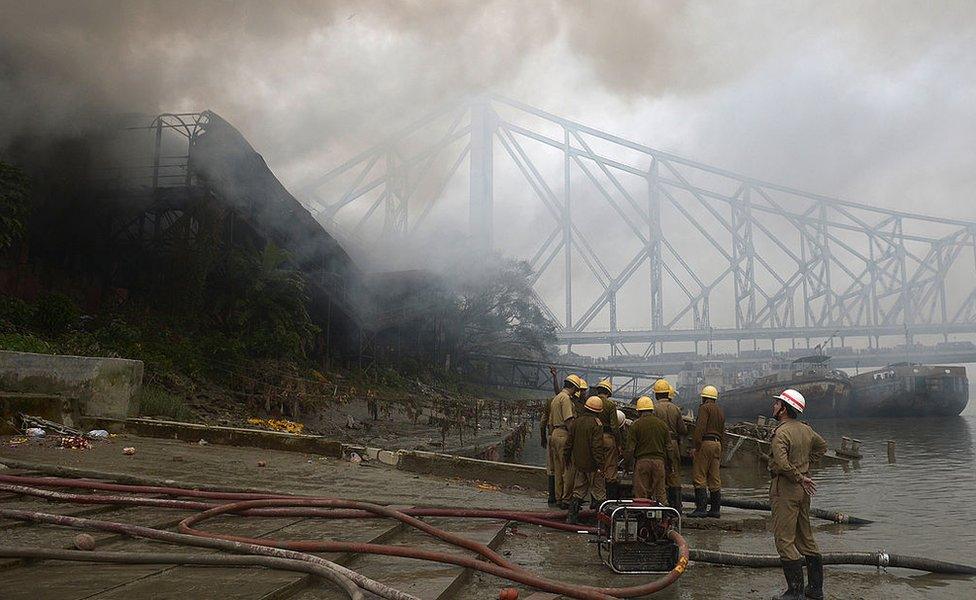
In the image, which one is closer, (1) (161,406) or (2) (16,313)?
(1) (161,406)

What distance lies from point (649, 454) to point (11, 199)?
13531mm

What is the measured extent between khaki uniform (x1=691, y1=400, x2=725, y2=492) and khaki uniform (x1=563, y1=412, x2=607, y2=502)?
1547mm

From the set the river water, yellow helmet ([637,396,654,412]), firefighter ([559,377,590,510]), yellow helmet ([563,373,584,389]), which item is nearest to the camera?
firefighter ([559,377,590,510])

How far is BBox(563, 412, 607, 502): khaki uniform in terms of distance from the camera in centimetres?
742

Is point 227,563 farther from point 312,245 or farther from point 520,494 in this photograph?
point 312,245

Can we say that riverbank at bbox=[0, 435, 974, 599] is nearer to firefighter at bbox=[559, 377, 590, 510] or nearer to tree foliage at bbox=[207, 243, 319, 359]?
firefighter at bbox=[559, 377, 590, 510]

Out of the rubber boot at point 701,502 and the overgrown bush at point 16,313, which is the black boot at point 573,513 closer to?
the rubber boot at point 701,502

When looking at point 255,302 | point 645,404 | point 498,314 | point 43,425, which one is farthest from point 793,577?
point 498,314

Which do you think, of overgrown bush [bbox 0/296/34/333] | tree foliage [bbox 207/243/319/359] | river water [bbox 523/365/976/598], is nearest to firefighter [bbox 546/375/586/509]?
river water [bbox 523/365/976/598]

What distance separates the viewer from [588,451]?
7.56 m

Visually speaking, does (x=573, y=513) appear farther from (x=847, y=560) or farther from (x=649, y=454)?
(x=847, y=560)

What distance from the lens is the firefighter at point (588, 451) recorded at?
292 inches

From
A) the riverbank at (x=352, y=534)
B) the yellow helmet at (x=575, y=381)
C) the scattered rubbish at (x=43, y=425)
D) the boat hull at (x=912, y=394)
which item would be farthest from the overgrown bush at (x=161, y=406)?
the boat hull at (x=912, y=394)

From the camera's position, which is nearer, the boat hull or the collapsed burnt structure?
the collapsed burnt structure
